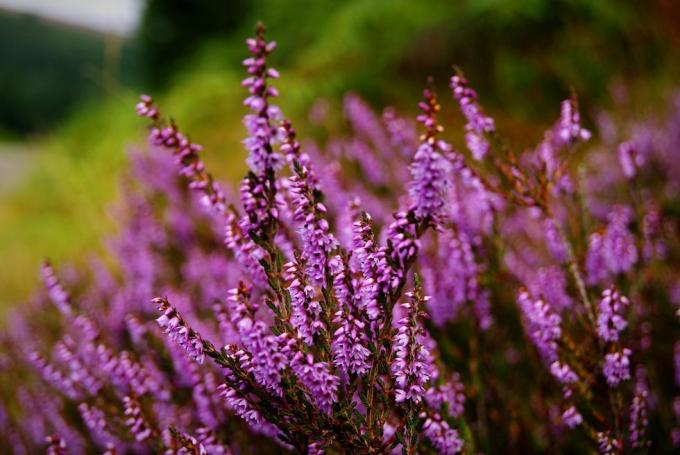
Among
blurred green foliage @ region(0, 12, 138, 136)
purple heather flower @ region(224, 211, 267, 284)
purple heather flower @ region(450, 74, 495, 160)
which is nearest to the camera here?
purple heather flower @ region(224, 211, 267, 284)

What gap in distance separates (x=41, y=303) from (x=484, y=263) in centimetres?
344

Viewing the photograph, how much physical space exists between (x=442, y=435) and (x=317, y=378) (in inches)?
21.1

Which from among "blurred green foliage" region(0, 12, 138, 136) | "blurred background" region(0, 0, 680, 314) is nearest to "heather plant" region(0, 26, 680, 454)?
"blurred background" region(0, 0, 680, 314)

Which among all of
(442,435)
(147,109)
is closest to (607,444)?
(442,435)

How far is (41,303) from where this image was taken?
4133mm

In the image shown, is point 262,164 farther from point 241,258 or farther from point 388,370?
point 388,370

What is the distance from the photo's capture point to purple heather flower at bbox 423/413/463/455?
58.6 inches

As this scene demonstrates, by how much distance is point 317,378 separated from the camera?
1.17 meters

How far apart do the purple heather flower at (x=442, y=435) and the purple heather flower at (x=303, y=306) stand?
48 cm

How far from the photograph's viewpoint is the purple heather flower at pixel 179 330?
123cm

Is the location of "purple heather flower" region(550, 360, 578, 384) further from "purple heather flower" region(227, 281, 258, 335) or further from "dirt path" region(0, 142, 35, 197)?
"dirt path" region(0, 142, 35, 197)

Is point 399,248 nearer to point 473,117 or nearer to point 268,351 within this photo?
point 268,351

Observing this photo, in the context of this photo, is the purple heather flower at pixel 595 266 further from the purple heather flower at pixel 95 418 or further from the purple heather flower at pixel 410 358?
the purple heather flower at pixel 95 418

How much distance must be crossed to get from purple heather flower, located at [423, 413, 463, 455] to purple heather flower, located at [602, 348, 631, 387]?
47 cm
